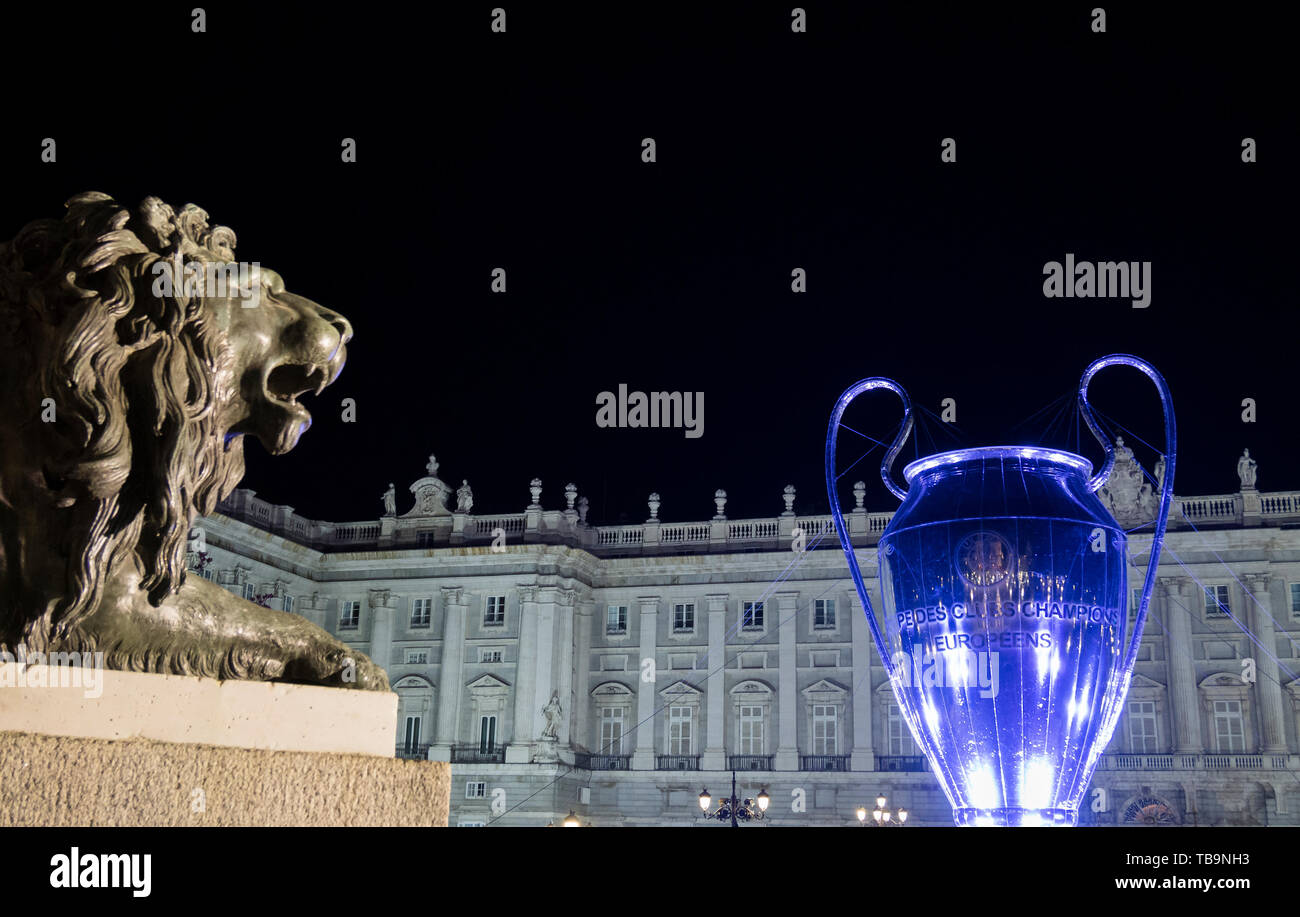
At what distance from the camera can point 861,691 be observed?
4144 cm

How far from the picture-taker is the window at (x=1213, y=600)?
3928cm

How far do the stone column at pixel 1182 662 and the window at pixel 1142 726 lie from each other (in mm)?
670

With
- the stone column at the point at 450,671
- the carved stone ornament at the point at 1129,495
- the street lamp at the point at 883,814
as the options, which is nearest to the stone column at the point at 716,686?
the street lamp at the point at 883,814

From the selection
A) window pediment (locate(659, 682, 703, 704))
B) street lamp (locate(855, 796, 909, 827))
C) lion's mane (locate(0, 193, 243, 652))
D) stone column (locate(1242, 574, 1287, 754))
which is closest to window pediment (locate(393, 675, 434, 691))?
window pediment (locate(659, 682, 703, 704))

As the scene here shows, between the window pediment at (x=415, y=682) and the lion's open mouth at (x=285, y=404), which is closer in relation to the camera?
the lion's open mouth at (x=285, y=404)

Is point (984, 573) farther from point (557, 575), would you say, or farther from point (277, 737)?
point (557, 575)

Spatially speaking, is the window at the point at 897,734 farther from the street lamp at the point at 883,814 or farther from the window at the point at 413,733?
the window at the point at 413,733

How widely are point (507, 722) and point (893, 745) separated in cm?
1275

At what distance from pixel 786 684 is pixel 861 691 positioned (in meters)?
2.57

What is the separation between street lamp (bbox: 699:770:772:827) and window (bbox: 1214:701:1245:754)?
Answer: 14.2m
